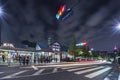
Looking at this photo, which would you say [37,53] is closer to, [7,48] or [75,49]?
[7,48]

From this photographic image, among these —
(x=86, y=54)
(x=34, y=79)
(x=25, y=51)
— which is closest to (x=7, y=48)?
(x=25, y=51)

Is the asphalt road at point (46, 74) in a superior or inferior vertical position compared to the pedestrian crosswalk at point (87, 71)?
superior

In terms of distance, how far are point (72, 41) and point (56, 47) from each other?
1095 inches

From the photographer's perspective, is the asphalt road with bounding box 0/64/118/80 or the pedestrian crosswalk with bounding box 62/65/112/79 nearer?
the asphalt road with bounding box 0/64/118/80

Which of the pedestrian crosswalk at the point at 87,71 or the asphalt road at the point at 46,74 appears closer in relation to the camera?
the asphalt road at the point at 46,74

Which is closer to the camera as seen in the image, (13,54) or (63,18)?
(63,18)

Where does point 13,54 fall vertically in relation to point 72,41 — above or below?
below

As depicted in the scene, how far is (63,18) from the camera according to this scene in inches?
851

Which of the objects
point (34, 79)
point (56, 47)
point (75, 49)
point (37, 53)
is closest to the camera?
point (34, 79)

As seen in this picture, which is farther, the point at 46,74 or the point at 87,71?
the point at 87,71

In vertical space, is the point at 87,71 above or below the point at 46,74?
below

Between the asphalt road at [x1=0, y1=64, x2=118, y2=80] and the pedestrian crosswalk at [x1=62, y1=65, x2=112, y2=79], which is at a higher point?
the asphalt road at [x1=0, y1=64, x2=118, y2=80]

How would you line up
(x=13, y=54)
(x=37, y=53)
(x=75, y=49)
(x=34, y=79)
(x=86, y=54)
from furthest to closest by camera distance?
(x=86, y=54) → (x=75, y=49) → (x=37, y=53) → (x=13, y=54) → (x=34, y=79)

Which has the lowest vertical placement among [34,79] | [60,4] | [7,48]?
[34,79]
